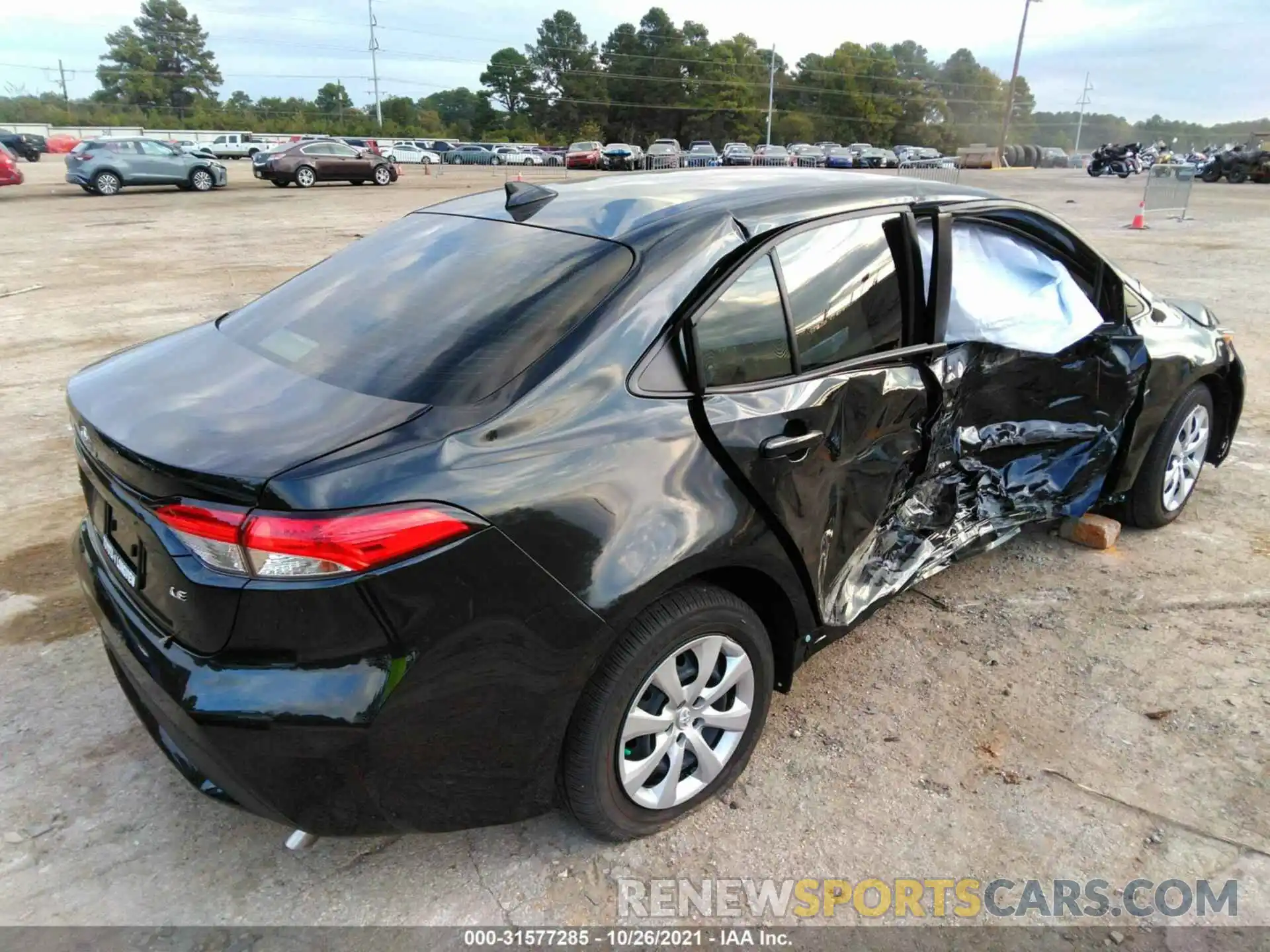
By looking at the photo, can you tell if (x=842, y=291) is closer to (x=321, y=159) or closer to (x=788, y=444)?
(x=788, y=444)

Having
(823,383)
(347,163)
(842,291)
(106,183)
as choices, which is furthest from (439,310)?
(347,163)

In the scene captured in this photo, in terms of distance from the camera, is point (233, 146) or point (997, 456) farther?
point (233, 146)

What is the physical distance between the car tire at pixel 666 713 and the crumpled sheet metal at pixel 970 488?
0.44 meters

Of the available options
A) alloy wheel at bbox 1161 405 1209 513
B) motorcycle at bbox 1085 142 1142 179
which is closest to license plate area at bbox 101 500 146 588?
alloy wheel at bbox 1161 405 1209 513

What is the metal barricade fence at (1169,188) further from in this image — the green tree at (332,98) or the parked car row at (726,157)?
the green tree at (332,98)

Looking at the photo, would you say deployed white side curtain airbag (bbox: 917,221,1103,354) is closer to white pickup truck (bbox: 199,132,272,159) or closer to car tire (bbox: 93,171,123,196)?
car tire (bbox: 93,171,123,196)

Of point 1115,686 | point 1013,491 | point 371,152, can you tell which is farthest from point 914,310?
point 371,152

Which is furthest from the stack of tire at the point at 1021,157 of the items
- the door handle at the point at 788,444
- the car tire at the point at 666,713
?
the car tire at the point at 666,713

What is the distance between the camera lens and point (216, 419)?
6.63 feet

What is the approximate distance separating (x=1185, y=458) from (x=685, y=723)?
3.37 metres

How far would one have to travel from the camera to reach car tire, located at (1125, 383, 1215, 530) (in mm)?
3998

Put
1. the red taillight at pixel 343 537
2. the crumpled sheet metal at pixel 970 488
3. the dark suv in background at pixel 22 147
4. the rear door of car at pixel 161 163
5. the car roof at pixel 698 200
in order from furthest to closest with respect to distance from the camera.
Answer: the dark suv in background at pixel 22 147 < the rear door of car at pixel 161 163 < the crumpled sheet metal at pixel 970 488 < the car roof at pixel 698 200 < the red taillight at pixel 343 537

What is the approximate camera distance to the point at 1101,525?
4.04 m

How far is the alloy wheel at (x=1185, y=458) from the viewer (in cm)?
412
